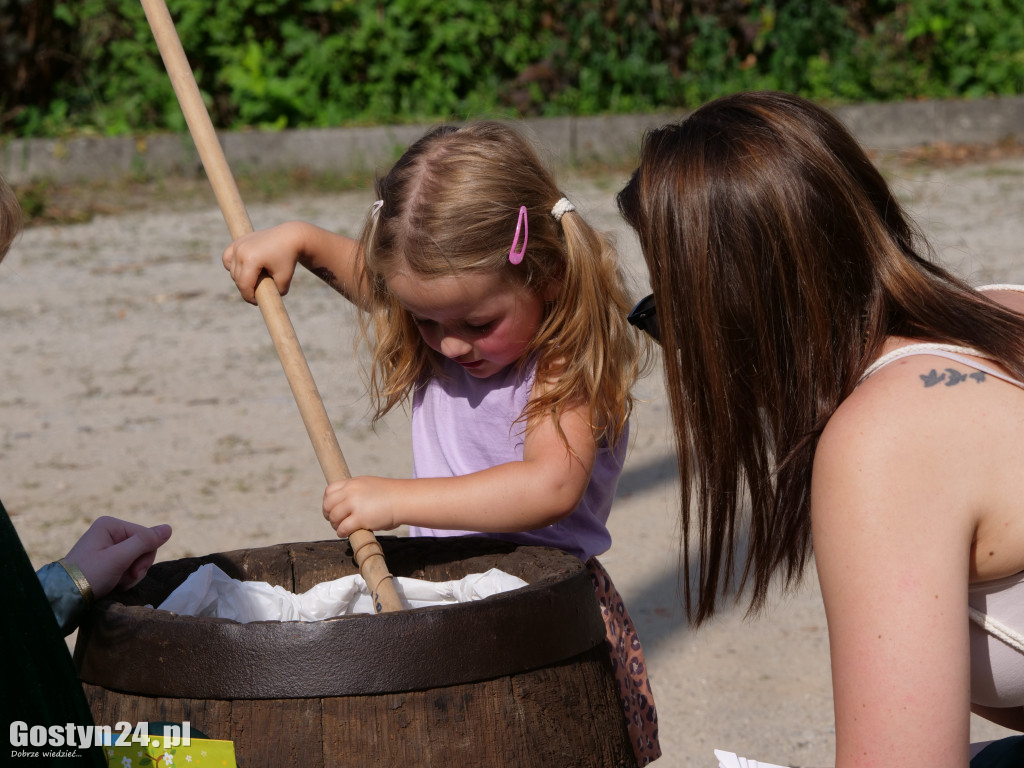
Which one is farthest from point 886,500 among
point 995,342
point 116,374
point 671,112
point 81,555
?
point 671,112

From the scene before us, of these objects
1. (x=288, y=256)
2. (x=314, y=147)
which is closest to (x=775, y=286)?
(x=288, y=256)

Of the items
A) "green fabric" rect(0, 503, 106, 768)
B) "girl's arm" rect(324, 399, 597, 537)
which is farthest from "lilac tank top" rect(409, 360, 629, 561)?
"green fabric" rect(0, 503, 106, 768)

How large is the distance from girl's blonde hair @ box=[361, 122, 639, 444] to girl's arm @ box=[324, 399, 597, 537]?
90 mm

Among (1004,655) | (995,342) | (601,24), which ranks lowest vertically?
(1004,655)

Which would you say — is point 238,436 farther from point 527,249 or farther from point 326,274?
point 527,249

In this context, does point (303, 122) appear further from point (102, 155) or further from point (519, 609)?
point (519, 609)

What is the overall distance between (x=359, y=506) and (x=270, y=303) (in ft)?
1.24

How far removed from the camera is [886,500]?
1.24 m

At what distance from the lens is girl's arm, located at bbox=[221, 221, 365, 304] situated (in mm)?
1869

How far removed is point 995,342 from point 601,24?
26.3ft

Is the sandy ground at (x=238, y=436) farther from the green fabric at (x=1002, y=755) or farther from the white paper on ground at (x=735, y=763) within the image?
the white paper on ground at (x=735, y=763)

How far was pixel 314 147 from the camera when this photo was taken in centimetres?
855

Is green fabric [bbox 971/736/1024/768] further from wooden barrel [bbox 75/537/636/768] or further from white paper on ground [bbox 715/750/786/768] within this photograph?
wooden barrel [bbox 75/537/636/768]

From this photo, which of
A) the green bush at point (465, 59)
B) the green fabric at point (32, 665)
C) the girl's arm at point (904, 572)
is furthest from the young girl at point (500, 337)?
the green bush at point (465, 59)
